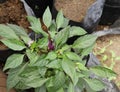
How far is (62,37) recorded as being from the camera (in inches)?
53.1

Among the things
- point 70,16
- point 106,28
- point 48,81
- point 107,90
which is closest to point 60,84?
point 48,81

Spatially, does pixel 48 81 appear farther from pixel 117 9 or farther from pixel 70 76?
pixel 117 9

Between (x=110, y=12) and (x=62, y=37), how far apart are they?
1.04 m

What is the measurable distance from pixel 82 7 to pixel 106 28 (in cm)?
32

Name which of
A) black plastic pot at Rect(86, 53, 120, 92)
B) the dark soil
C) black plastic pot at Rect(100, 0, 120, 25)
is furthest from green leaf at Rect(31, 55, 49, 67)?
black plastic pot at Rect(100, 0, 120, 25)

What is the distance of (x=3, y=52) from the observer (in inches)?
73.9

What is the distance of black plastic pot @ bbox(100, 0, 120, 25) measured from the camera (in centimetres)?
226

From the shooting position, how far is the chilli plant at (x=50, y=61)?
134cm

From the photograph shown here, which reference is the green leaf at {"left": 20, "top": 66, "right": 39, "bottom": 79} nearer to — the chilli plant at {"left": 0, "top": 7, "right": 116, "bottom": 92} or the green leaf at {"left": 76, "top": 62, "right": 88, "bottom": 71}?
the chilli plant at {"left": 0, "top": 7, "right": 116, "bottom": 92}

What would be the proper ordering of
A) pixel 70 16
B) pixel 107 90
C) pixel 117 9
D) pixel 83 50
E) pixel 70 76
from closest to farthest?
pixel 70 76 → pixel 83 50 → pixel 107 90 → pixel 70 16 → pixel 117 9

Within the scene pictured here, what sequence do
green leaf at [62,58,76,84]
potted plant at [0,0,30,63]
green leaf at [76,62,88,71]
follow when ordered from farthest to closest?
potted plant at [0,0,30,63], green leaf at [76,62,88,71], green leaf at [62,58,76,84]

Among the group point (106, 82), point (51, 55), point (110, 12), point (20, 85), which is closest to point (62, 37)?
point (51, 55)

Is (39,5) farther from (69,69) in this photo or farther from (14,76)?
(69,69)

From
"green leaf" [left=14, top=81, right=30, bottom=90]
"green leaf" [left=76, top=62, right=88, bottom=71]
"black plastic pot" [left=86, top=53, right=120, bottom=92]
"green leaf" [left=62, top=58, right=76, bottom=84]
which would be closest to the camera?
"green leaf" [left=62, top=58, right=76, bottom=84]
